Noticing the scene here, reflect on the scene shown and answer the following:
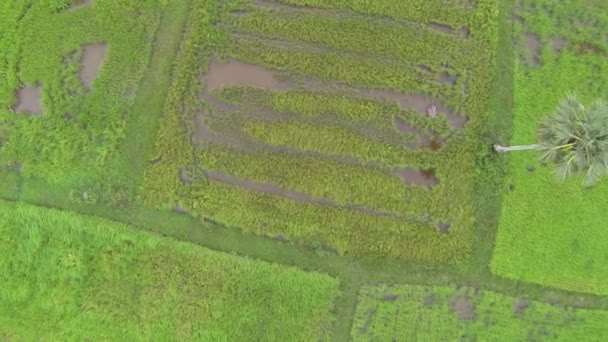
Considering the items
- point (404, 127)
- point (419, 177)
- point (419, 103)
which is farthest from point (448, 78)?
point (419, 177)

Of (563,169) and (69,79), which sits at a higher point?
(69,79)

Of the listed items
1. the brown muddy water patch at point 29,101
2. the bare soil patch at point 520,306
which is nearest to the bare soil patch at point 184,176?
the brown muddy water patch at point 29,101

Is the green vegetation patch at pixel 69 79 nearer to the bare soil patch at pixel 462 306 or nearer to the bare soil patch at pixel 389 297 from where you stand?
the bare soil patch at pixel 389 297

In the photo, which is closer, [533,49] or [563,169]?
[563,169]

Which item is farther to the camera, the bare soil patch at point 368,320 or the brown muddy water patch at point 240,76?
the brown muddy water patch at point 240,76

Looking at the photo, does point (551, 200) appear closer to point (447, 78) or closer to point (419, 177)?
point (419, 177)

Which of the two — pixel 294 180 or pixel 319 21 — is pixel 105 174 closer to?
pixel 294 180

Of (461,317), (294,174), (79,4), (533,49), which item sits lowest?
(461,317)

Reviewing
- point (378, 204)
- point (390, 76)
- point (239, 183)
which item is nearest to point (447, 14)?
point (390, 76)
